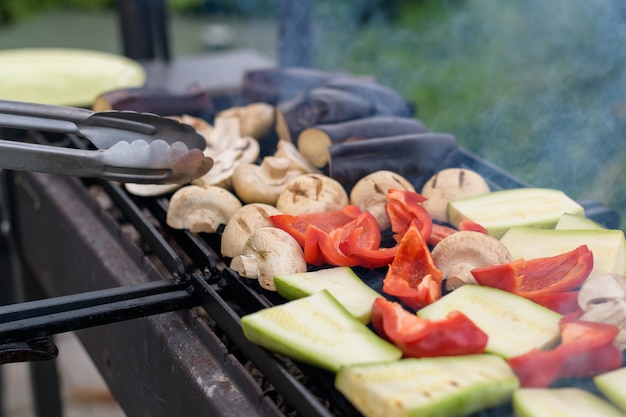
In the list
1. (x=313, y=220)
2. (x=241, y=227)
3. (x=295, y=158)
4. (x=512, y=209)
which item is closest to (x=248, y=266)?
(x=241, y=227)

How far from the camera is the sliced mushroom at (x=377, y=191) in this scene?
226cm

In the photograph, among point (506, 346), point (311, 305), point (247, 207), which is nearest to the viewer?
point (506, 346)

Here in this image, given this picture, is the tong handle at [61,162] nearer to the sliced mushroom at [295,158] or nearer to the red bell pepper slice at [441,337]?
the sliced mushroom at [295,158]

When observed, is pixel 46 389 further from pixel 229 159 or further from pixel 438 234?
pixel 438 234

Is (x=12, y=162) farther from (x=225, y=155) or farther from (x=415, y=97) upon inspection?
(x=415, y=97)

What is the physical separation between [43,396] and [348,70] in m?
5.48

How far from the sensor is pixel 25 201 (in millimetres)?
3434

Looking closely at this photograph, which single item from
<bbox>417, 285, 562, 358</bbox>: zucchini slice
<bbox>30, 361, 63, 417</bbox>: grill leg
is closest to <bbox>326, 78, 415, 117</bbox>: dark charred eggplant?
<bbox>417, 285, 562, 358</bbox>: zucchini slice

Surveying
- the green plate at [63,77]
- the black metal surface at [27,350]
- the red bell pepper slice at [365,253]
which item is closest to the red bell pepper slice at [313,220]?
the red bell pepper slice at [365,253]

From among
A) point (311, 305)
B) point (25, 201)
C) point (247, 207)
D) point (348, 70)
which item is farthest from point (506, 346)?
point (348, 70)

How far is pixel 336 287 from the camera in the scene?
185cm

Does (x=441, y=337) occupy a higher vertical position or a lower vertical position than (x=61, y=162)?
lower

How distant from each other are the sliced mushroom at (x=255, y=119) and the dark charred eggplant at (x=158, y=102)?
0.22 metres

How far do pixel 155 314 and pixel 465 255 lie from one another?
2.74 feet
